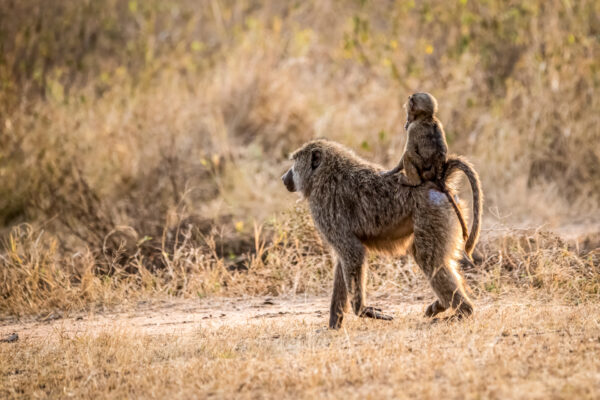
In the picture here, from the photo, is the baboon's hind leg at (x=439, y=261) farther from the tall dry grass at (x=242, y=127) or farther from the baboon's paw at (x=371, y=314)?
the tall dry grass at (x=242, y=127)

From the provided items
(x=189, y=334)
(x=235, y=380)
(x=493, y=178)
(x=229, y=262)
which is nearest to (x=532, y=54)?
(x=493, y=178)

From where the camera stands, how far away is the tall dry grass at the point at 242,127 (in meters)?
7.50

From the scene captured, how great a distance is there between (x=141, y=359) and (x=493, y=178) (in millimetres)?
6238

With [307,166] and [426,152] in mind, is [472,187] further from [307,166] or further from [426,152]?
[307,166]

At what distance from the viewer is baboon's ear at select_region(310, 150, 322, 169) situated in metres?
5.53

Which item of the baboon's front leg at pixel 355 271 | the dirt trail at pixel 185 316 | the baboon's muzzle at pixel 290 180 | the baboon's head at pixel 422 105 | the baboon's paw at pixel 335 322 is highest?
the baboon's head at pixel 422 105

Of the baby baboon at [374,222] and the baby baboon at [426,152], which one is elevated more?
the baby baboon at [426,152]

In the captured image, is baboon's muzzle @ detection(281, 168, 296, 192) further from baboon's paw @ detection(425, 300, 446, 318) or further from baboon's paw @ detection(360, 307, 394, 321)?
baboon's paw @ detection(425, 300, 446, 318)

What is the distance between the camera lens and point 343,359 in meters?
4.24

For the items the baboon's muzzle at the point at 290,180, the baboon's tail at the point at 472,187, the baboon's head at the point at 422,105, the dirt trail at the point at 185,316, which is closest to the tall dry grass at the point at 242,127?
the dirt trail at the point at 185,316

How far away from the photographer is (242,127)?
436 inches

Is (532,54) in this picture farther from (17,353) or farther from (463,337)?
(17,353)

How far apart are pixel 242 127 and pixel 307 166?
Result: 18.5 ft

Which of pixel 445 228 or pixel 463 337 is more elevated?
pixel 445 228
